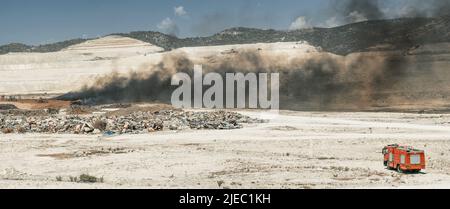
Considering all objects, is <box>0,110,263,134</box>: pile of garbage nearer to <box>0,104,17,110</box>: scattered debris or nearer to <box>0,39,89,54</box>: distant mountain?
<box>0,104,17,110</box>: scattered debris

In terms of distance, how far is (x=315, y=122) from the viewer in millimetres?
46219

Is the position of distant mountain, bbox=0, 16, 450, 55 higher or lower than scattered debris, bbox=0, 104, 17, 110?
higher

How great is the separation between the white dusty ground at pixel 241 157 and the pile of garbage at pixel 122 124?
1.84 meters

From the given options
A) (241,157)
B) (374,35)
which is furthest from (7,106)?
(374,35)

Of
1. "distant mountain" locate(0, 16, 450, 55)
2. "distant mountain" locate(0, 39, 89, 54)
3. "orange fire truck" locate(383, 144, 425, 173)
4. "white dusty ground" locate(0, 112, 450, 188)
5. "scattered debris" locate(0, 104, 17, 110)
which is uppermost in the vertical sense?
"distant mountain" locate(0, 39, 89, 54)

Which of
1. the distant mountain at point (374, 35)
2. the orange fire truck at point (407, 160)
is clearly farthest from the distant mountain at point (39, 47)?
the orange fire truck at point (407, 160)

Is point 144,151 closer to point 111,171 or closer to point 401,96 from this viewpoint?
point 111,171

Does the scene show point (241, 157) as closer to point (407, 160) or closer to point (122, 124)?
point (407, 160)

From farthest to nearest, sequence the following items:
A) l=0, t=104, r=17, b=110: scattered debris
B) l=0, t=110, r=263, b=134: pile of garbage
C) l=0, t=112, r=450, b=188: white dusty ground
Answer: l=0, t=104, r=17, b=110: scattered debris, l=0, t=110, r=263, b=134: pile of garbage, l=0, t=112, r=450, b=188: white dusty ground

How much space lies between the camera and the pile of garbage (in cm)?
4019

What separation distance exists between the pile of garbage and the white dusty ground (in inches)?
72.3

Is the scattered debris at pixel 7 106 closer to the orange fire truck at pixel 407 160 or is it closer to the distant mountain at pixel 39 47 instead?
the orange fire truck at pixel 407 160

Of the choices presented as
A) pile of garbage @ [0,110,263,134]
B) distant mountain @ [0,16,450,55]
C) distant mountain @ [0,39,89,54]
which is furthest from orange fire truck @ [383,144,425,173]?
distant mountain @ [0,39,89,54]

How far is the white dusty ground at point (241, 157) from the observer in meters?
19.9
